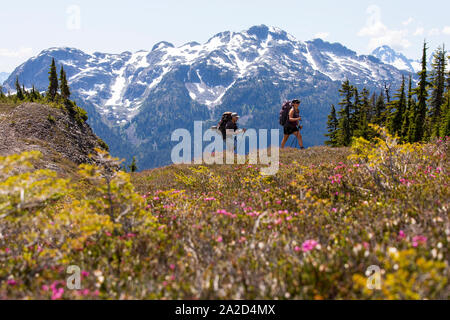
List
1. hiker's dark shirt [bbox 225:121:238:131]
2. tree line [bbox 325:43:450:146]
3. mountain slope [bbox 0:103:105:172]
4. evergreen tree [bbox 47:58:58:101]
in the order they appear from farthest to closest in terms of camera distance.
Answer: evergreen tree [bbox 47:58:58:101] < tree line [bbox 325:43:450:146] < mountain slope [bbox 0:103:105:172] < hiker's dark shirt [bbox 225:121:238:131]

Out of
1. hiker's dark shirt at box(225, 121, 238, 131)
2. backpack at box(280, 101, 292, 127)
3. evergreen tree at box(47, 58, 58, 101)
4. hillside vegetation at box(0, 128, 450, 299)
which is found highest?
evergreen tree at box(47, 58, 58, 101)

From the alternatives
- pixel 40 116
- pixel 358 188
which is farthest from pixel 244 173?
pixel 40 116

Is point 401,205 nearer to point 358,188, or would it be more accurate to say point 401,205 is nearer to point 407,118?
point 358,188

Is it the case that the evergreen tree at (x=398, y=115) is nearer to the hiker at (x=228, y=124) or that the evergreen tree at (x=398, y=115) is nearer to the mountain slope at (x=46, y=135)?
the hiker at (x=228, y=124)

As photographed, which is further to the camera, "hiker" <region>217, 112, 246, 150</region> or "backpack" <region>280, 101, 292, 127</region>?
"hiker" <region>217, 112, 246, 150</region>

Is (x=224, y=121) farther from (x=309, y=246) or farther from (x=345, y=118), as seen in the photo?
(x=345, y=118)

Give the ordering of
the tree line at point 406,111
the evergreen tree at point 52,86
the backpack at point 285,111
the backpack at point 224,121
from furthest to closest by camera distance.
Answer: the evergreen tree at point 52,86 → the tree line at point 406,111 → the backpack at point 224,121 → the backpack at point 285,111

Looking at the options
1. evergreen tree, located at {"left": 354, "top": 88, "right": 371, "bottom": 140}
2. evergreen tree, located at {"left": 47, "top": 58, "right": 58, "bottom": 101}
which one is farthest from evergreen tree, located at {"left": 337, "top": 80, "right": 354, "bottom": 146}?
evergreen tree, located at {"left": 47, "top": 58, "right": 58, "bottom": 101}

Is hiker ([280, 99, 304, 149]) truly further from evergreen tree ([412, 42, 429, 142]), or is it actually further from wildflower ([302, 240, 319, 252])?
evergreen tree ([412, 42, 429, 142])

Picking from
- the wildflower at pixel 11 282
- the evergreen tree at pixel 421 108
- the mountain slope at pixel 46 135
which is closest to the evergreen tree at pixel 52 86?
the mountain slope at pixel 46 135

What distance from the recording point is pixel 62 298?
2.74 metres

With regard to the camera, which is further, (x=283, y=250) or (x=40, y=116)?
(x=40, y=116)

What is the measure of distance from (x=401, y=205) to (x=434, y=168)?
3092mm

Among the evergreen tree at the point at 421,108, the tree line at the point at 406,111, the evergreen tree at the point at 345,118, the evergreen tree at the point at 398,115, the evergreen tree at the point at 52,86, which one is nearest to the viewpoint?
the evergreen tree at the point at 421,108
